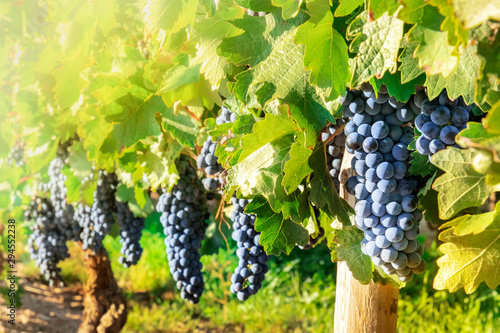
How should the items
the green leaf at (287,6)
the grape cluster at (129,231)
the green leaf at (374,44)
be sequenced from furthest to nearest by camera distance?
the grape cluster at (129,231), the green leaf at (287,6), the green leaf at (374,44)

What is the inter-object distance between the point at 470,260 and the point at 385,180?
199 millimetres

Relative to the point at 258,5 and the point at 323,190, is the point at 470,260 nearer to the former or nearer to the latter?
the point at 323,190

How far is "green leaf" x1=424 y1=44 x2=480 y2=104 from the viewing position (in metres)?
0.70

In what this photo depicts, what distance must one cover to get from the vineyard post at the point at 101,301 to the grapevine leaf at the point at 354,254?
2.41 meters

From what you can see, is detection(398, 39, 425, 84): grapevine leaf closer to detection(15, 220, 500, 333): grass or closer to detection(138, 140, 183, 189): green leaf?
detection(138, 140, 183, 189): green leaf

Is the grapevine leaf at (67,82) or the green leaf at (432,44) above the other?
the grapevine leaf at (67,82)

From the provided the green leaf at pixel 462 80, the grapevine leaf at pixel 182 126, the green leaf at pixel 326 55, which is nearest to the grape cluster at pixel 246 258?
the grapevine leaf at pixel 182 126

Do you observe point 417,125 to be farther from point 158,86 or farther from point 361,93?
point 158,86

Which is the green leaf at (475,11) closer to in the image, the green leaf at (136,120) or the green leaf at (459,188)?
the green leaf at (459,188)

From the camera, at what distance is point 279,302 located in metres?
4.14

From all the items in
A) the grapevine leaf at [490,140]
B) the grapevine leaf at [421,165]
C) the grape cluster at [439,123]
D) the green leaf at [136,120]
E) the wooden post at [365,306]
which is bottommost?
the wooden post at [365,306]

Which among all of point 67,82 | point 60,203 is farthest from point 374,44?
point 60,203

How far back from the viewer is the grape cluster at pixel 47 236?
8.87ft

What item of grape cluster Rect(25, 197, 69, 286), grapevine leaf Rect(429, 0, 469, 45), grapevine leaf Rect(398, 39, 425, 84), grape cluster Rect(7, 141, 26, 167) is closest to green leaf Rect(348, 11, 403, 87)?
grapevine leaf Rect(398, 39, 425, 84)
